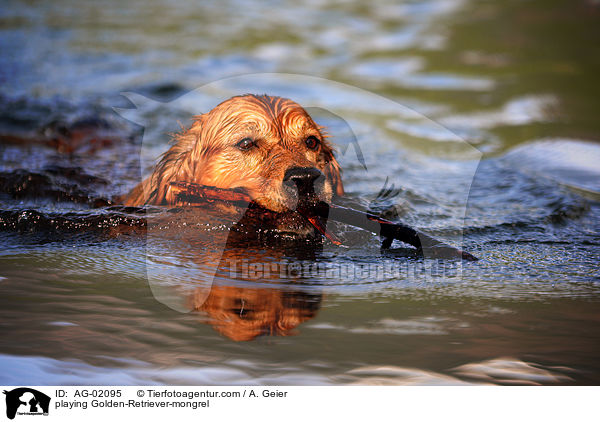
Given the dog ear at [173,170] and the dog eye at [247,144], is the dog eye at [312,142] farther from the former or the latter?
the dog ear at [173,170]

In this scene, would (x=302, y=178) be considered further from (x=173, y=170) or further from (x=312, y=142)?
(x=173, y=170)

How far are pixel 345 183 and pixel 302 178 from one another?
2359 mm

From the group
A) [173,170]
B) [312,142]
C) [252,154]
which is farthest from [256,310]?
[173,170]

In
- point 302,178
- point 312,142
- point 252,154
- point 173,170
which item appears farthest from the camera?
point 173,170

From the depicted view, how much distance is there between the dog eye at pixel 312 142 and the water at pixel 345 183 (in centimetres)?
70

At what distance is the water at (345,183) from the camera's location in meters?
2.36

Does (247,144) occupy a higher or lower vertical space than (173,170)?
higher

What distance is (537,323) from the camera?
267 cm

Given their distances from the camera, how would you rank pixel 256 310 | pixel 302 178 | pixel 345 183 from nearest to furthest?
pixel 256 310 → pixel 302 178 → pixel 345 183

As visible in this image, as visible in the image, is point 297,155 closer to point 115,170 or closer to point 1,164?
point 115,170

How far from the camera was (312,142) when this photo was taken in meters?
4.11
